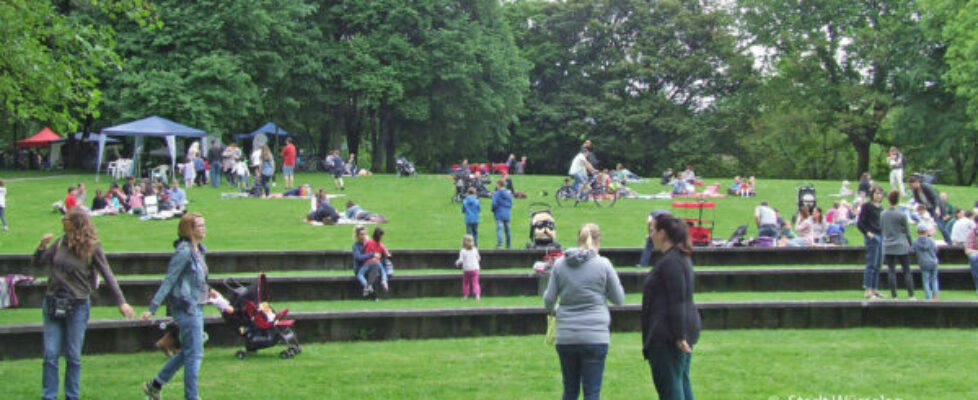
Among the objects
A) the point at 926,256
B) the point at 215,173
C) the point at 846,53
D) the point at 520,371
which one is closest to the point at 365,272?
the point at 520,371

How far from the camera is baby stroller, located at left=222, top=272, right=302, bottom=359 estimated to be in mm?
10836

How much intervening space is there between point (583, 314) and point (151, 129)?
32.0m

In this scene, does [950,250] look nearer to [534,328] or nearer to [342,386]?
[534,328]

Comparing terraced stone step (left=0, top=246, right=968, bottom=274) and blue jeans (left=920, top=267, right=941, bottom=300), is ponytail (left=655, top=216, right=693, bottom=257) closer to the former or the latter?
blue jeans (left=920, top=267, right=941, bottom=300)

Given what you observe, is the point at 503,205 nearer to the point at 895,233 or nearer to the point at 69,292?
the point at 895,233

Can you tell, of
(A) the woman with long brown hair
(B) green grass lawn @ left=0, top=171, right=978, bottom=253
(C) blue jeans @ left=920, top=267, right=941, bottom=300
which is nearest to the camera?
(A) the woman with long brown hair

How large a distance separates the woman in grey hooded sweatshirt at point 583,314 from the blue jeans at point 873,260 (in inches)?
362

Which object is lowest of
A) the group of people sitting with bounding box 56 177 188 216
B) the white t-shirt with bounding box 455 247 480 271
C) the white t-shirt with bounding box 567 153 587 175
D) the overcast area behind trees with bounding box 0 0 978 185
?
the white t-shirt with bounding box 455 247 480 271

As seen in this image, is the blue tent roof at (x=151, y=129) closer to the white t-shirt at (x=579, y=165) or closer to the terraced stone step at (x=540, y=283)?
the white t-shirt at (x=579, y=165)

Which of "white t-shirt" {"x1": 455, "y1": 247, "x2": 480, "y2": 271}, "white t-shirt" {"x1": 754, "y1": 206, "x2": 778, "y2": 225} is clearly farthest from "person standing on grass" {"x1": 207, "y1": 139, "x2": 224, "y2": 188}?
"white t-shirt" {"x1": 455, "y1": 247, "x2": 480, "y2": 271}

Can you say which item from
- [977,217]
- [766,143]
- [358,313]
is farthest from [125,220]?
[766,143]

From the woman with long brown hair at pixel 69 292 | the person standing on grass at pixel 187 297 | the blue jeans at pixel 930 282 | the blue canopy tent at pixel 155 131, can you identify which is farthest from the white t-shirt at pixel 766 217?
the blue canopy tent at pixel 155 131

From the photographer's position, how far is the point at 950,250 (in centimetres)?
1953

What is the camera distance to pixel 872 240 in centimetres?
1495
